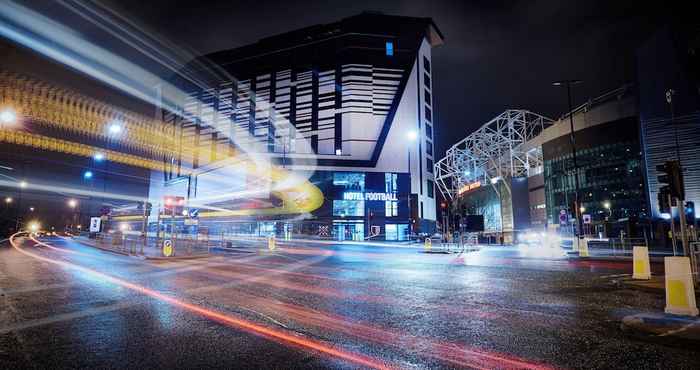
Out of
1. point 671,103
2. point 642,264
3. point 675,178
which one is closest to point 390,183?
point 671,103

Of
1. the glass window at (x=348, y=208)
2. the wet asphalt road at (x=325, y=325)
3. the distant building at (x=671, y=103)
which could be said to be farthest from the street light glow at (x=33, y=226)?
the distant building at (x=671, y=103)

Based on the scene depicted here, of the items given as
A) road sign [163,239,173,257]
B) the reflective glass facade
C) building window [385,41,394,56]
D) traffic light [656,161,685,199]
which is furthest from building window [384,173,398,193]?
traffic light [656,161,685,199]

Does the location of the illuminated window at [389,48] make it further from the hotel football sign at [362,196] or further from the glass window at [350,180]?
the hotel football sign at [362,196]

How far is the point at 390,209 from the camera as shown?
2490 inches

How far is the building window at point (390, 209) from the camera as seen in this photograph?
207ft

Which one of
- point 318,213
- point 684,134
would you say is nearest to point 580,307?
point 684,134

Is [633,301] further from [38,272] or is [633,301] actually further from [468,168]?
[468,168]

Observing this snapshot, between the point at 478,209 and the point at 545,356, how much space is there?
10605cm

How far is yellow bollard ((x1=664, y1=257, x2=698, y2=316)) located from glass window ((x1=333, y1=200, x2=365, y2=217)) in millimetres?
55229

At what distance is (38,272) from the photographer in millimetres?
13430

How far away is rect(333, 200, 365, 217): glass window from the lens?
6134cm

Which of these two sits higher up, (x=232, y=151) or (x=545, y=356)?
(x=232, y=151)

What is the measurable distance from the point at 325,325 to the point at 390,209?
2280 inches

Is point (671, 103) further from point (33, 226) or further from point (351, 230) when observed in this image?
point (33, 226)
